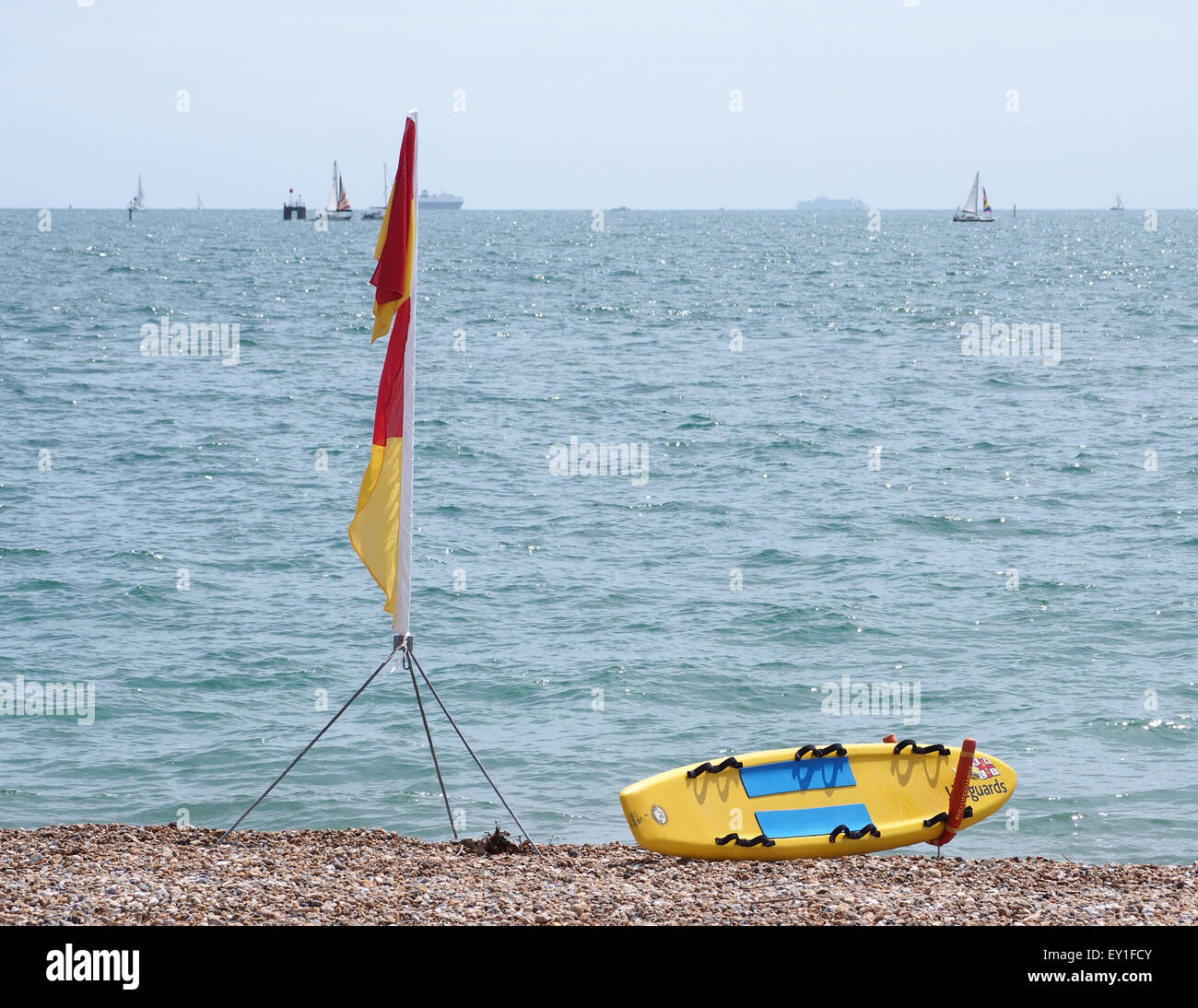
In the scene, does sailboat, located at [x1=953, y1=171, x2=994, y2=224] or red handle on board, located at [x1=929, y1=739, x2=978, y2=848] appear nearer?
red handle on board, located at [x1=929, y1=739, x2=978, y2=848]

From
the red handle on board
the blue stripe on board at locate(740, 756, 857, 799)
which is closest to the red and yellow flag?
the blue stripe on board at locate(740, 756, 857, 799)

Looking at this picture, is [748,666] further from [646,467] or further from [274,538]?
[646,467]

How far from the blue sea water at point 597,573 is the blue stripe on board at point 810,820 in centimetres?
165

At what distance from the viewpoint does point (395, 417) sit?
34.4 ft

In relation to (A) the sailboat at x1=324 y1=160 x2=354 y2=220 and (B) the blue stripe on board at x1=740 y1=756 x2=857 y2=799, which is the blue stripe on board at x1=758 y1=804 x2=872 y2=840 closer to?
(B) the blue stripe on board at x1=740 y1=756 x2=857 y2=799

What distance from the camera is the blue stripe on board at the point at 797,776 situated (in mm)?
11664

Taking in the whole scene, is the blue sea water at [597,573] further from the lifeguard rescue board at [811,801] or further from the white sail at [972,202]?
the white sail at [972,202]

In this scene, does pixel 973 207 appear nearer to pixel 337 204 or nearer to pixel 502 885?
pixel 337 204

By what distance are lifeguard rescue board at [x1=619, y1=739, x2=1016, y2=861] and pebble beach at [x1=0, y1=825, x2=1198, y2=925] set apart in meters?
0.20

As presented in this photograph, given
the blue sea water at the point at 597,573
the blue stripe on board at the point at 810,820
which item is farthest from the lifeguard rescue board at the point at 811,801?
the blue sea water at the point at 597,573

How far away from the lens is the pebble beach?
345 inches

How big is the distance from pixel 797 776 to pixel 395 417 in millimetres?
5042

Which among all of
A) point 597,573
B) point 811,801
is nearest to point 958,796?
point 811,801
